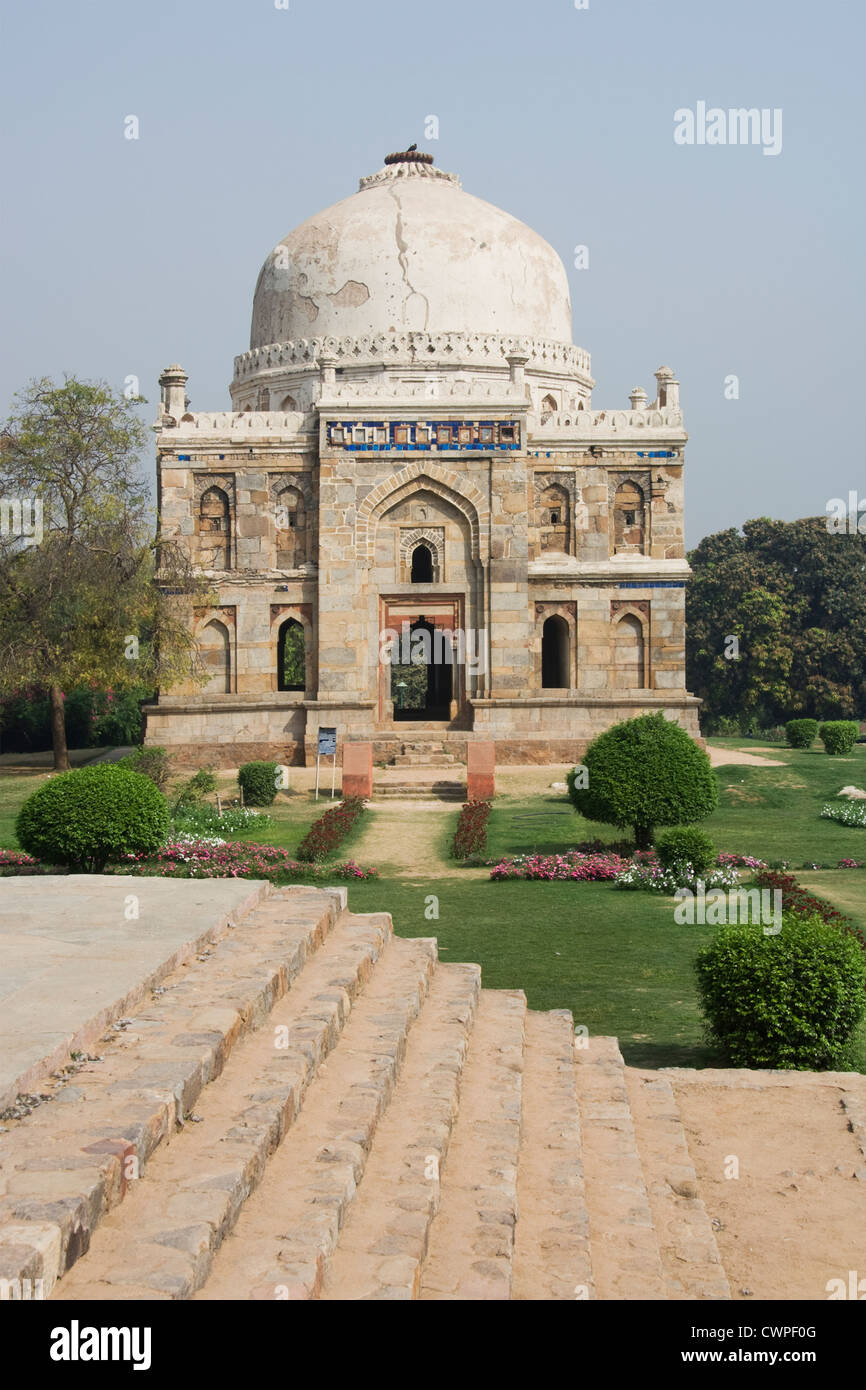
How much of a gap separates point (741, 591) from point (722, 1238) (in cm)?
4043

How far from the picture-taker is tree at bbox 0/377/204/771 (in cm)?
2569

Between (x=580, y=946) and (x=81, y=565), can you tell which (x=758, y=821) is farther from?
(x=81, y=565)

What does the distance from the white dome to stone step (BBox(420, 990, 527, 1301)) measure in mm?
24013

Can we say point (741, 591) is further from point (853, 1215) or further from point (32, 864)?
point (853, 1215)

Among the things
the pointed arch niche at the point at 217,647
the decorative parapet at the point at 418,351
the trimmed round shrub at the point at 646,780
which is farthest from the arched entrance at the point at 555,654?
the trimmed round shrub at the point at 646,780

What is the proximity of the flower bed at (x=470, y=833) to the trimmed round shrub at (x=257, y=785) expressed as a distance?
3.44 m

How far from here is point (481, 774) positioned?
74.2 feet

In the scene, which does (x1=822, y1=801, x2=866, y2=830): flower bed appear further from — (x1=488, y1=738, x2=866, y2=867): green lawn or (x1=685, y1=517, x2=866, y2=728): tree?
(x1=685, y1=517, x2=866, y2=728): tree

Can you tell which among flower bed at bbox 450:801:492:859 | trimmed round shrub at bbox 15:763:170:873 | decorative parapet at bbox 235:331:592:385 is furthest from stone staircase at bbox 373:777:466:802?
decorative parapet at bbox 235:331:592:385

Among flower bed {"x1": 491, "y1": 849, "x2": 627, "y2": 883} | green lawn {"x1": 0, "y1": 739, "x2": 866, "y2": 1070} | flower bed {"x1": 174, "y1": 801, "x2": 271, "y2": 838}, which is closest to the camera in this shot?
green lawn {"x1": 0, "y1": 739, "x2": 866, "y2": 1070}

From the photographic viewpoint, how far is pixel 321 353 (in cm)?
A: 2959

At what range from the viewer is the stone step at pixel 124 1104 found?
178 inches
